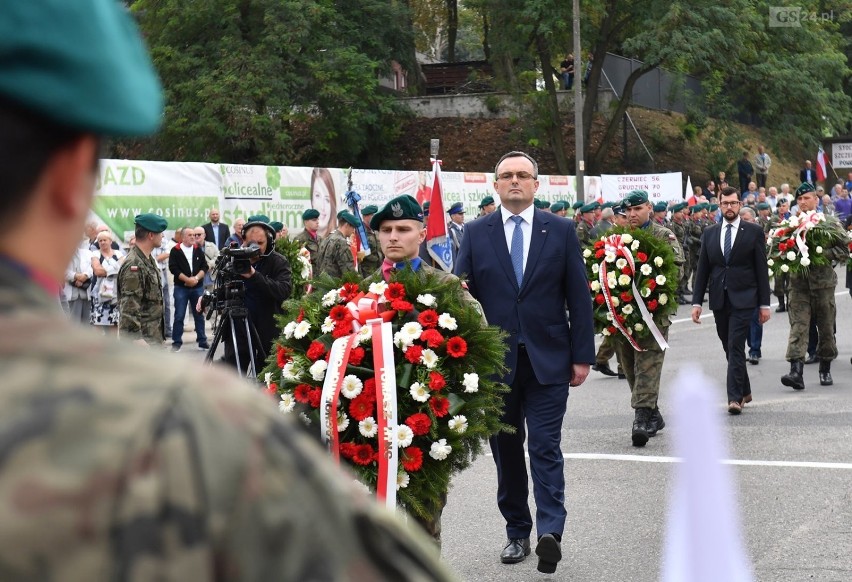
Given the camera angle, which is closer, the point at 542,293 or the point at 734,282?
the point at 542,293

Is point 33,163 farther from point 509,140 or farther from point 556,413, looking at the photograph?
point 509,140

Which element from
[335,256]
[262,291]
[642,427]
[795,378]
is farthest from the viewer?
[335,256]

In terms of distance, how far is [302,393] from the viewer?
5832 mm

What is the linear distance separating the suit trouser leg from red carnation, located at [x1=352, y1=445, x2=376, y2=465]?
156 centimetres

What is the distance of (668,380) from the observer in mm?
14641

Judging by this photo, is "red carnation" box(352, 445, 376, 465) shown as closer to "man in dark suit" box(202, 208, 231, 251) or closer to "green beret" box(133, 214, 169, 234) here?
"green beret" box(133, 214, 169, 234)

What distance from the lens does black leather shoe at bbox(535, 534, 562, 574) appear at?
6.67 metres

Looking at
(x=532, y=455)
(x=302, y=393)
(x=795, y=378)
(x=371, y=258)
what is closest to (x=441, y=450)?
(x=302, y=393)

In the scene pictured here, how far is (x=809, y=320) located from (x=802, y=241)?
1060 mm

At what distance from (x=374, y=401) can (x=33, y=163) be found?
15.3 ft

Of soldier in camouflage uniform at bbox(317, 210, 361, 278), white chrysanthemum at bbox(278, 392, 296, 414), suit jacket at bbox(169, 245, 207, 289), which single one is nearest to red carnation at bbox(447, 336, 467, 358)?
white chrysanthemum at bbox(278, 392, 296, 414)

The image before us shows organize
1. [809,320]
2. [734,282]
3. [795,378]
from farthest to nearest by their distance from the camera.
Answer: [809,320], [795,378], [734,282]

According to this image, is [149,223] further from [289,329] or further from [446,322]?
[446,322]

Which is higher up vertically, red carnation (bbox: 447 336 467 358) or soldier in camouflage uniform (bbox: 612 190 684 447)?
red carnation (bbox: 447 336 467 358)
